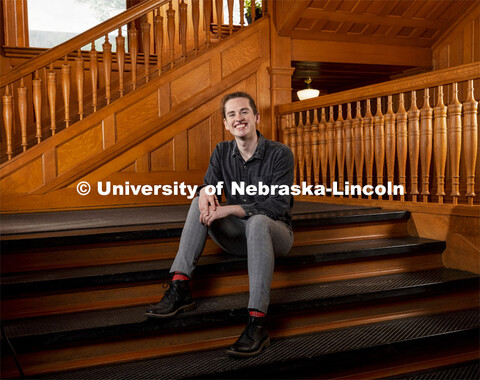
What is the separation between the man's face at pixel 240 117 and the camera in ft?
7.36

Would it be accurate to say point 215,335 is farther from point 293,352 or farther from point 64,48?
point 64,48

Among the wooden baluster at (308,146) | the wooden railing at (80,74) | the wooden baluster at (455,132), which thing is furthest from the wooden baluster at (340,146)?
the wooden railing at (80,74)

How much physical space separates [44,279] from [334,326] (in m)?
1.40

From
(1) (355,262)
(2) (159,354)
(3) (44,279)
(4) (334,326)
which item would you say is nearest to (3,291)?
(3) (44,279)

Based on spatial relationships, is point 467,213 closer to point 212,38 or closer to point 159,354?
point 159,354

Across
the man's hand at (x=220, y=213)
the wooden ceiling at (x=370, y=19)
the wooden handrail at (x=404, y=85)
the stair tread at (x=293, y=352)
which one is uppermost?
the wooden ceiling at (x=370, y=19)

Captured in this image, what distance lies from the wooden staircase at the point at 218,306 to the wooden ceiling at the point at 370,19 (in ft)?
7.51

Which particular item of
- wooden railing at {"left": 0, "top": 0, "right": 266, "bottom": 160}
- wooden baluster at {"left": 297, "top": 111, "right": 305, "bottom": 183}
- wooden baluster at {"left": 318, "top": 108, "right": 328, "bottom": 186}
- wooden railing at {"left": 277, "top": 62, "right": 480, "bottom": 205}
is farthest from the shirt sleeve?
wooden railing at {"left": 0, "top": 0, "right": 266, "bottom": 160}

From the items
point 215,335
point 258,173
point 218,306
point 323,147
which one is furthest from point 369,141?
point 215,335

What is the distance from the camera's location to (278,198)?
2188mm

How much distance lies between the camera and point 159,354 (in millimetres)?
1957

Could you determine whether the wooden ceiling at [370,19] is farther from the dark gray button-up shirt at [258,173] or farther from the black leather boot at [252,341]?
the black leather boot at [252,341]

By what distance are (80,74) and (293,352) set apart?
2.85 metres

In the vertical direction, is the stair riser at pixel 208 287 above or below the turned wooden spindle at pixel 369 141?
below
